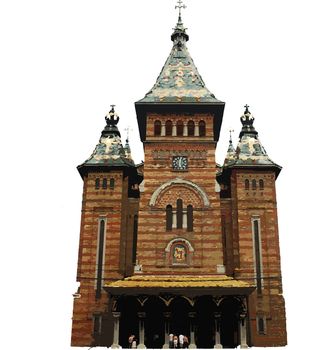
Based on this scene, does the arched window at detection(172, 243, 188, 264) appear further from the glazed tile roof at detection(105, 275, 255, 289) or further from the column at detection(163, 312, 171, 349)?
the column at detection(163, 312, 171, 349)

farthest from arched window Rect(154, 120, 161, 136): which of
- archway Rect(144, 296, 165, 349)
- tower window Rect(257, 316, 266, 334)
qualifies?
tower window Rect(257, 316, 266, 334)

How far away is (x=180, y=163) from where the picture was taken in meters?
33.1

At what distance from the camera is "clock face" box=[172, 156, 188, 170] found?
32.9 m

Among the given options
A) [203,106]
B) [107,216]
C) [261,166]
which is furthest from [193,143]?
[107,216]

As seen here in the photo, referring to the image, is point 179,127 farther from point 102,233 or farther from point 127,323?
point 127,323

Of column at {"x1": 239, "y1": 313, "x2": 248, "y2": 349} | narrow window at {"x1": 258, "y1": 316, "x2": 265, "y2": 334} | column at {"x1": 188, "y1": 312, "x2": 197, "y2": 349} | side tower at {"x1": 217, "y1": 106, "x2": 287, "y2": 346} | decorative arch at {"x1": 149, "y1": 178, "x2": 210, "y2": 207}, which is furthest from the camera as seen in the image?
decorative arch at {"x1": 149, "y1": 178, "x2": 210, "y2": 207}

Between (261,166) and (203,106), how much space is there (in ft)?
17.6

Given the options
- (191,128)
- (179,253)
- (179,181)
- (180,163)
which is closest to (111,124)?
(191,128)

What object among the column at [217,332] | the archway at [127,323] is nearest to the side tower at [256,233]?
the column at [217,332]

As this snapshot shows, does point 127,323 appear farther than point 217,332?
Yes

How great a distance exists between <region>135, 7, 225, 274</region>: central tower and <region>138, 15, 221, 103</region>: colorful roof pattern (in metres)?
0.07

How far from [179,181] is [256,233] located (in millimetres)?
5730

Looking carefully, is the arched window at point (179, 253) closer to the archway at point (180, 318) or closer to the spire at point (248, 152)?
the archway at point (180, 318)

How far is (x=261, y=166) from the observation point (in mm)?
33750
